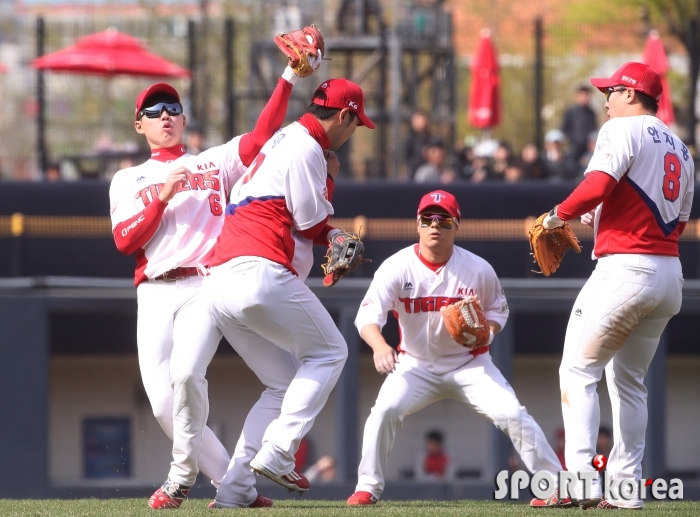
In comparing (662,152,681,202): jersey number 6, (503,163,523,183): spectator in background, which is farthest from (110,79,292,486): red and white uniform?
(503,163,523,183): spectator in background

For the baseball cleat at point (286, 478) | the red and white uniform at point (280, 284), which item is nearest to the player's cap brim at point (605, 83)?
the red and white uniform at point (280, 284)

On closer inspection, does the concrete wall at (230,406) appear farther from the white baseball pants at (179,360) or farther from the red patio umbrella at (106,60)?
the white baseball pants at (179,360)

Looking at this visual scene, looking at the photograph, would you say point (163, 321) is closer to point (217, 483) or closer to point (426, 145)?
point (217, 483)

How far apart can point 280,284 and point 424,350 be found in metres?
1.52

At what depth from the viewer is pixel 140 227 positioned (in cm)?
530

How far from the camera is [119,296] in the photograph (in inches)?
355

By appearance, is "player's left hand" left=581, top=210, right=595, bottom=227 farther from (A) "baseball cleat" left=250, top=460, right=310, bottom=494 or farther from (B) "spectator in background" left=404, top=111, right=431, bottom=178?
(B) "spectator in background" left=404, top=111, right=431, bottom=178

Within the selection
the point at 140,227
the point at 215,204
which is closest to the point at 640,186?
the point at 215,204

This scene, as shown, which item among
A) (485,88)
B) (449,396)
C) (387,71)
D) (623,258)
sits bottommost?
(449,396)

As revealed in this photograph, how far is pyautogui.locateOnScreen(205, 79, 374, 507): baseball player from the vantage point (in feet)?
16.4

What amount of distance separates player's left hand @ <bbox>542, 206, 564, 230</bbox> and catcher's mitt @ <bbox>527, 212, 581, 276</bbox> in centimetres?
5

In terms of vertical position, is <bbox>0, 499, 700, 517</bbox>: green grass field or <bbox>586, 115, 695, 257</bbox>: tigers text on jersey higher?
<bbox>586, 115, 695, 257</bbox>: tigers text on jersey

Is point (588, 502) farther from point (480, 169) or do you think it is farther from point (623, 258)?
point (480, 169)

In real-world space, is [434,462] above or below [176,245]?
below
